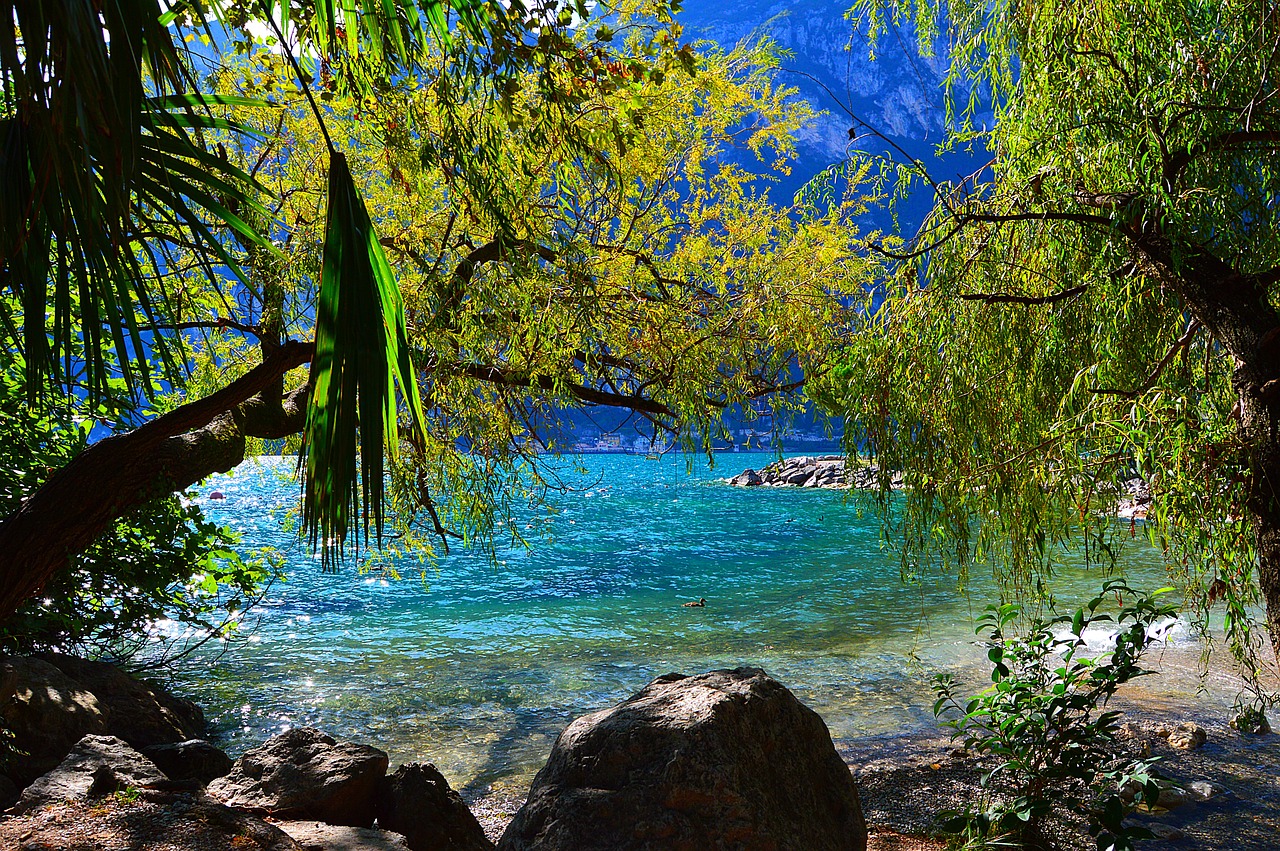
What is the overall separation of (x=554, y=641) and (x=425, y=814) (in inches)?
376

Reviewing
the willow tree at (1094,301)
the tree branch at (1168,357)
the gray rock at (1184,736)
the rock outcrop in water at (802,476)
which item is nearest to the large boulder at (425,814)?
the willow tree at (1094,301)

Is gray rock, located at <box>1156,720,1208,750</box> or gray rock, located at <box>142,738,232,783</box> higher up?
gray rock, located at <box>142,738,232,783</box>

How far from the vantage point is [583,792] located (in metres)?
3.93

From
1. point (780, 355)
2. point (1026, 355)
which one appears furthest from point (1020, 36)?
point (780, 355)

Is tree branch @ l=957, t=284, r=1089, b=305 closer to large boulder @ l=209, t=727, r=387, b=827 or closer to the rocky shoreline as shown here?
the rocky shoreline

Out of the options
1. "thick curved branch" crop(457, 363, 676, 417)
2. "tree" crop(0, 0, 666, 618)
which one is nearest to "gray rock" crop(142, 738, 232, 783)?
"tree" crop(0, 0, 666, 618)

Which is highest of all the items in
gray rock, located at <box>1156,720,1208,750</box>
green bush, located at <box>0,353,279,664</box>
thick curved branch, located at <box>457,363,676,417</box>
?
thick curved branch, located at <box>457,363,676,417</box>

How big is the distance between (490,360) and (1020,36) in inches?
154

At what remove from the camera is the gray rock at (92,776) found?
4.21 m

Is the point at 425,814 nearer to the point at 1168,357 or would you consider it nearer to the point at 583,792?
the point at 583,792

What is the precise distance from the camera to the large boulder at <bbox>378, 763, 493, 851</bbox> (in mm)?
5504

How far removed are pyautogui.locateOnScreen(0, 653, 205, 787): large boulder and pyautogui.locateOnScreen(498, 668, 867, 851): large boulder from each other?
4.06m

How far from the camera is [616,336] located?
7.38m

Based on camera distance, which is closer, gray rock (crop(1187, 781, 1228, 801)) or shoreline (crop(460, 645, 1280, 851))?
shoreline (crop(460, 645, 1280, 851))
